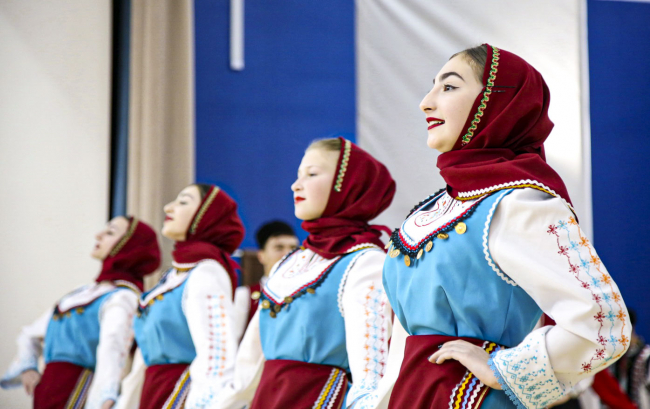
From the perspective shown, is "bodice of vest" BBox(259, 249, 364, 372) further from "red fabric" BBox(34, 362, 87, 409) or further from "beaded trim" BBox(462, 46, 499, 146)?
"red fabric" BBox(34, 362, 87, 409)

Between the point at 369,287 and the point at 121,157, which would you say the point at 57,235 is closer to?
the point at 121,157

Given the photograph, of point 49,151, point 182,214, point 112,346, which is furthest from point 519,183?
point 49,151

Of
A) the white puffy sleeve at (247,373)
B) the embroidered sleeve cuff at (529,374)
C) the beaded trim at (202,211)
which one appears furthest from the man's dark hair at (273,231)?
the embroidered sleeve cuff at (529,374)

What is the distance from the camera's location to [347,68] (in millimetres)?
5211

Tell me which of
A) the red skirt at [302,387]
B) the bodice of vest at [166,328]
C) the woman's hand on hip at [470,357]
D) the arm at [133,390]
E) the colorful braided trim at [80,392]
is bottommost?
the colorful braided trim at [80,392]

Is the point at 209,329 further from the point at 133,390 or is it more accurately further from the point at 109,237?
the point at 109,237

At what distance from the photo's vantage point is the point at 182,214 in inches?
123

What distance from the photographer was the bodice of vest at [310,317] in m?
2.07

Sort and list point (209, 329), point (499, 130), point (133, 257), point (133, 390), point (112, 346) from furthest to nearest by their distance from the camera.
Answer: point (133, 257) → point (112, 346) → point (133, 390) → point (209, 329) → point (499, 130)

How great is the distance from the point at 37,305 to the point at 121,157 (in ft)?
3.86

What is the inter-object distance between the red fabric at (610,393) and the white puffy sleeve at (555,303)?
9.89 ft

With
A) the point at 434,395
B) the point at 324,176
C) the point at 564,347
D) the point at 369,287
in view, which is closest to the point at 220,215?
the point at 324,176

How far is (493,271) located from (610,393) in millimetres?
3122

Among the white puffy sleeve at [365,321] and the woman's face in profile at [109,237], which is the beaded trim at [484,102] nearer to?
the white puffy sleeve at [365,321]
